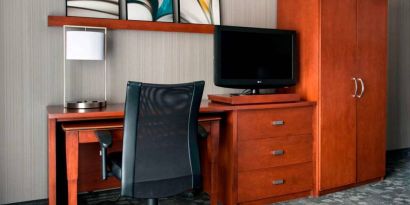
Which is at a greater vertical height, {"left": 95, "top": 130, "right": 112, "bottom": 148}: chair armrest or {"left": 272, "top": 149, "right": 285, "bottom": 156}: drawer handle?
{"left": 95, "top": 130, "right": 112, "bottom": 148}: chair armrest

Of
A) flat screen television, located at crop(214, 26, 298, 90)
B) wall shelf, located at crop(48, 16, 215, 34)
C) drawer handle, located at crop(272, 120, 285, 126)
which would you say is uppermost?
wall shelf, located at crop(48, 16, 215, 34)

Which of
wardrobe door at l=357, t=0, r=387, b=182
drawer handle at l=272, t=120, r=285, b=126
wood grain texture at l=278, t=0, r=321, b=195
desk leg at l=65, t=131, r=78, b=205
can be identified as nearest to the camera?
desk leg at l=65, t=131, r=78, b=205

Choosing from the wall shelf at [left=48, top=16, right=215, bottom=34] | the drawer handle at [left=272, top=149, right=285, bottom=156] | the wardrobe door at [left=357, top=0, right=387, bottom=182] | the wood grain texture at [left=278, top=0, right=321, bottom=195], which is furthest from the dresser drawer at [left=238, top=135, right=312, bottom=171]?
the wall shelf at [left=48, top=16, right=215, bottom=34]

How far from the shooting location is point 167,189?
183cm

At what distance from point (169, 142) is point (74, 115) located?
0.57 meters

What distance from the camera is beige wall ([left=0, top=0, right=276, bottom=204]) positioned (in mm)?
2387

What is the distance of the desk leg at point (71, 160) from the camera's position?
198 centimetres

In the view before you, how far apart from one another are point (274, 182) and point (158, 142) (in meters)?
1.14

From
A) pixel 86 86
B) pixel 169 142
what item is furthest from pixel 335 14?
pixel 86 86

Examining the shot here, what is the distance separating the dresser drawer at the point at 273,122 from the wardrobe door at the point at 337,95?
138 mm

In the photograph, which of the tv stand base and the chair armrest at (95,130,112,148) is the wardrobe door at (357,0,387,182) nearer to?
the tv stand base

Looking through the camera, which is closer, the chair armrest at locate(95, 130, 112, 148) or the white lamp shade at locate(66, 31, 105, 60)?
the chair armrest at locate(95, 130, 112, 148)

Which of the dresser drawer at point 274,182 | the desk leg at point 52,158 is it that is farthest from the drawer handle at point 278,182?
the desk leg at point 52,158

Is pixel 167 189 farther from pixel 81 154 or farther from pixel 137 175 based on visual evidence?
pixel 81 154
